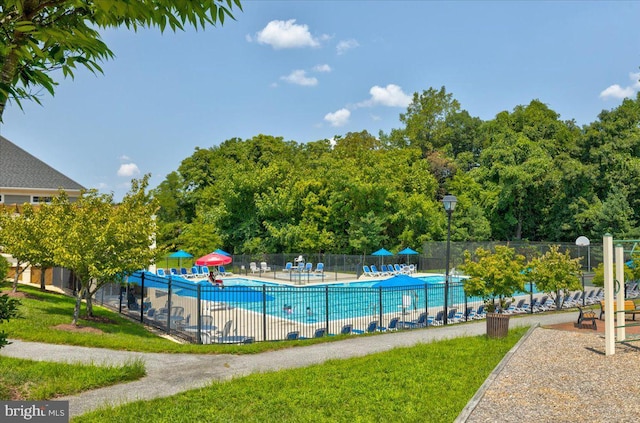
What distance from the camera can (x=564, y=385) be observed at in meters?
8.98

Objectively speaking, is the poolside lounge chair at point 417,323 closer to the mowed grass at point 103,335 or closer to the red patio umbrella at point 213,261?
the mowed grass at point 103,335

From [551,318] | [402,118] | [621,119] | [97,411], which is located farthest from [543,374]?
[402,118]

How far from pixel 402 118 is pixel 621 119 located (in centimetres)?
3485

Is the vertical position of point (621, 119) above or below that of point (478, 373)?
above

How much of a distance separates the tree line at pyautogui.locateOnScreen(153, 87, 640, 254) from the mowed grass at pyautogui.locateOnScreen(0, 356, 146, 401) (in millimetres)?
33667

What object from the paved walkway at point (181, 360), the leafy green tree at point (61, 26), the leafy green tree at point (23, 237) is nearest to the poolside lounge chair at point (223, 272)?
the leafy green tree at point (23, 237)

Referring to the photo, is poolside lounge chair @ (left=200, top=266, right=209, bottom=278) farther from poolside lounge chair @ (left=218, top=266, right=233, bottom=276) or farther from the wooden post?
the wooden post

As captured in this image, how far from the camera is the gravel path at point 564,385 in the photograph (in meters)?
7.42

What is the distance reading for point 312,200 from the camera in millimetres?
44875

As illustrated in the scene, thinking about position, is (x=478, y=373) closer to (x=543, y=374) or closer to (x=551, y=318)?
(x=543, y=374)

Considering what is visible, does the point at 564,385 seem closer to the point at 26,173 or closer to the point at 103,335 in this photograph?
the point at 103,335

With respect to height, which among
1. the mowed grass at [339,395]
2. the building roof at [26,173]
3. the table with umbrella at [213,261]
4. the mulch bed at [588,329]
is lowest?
the mulch bed at [588,329]

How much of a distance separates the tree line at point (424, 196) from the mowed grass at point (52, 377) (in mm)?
33667

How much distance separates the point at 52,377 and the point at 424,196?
41.5 meters
